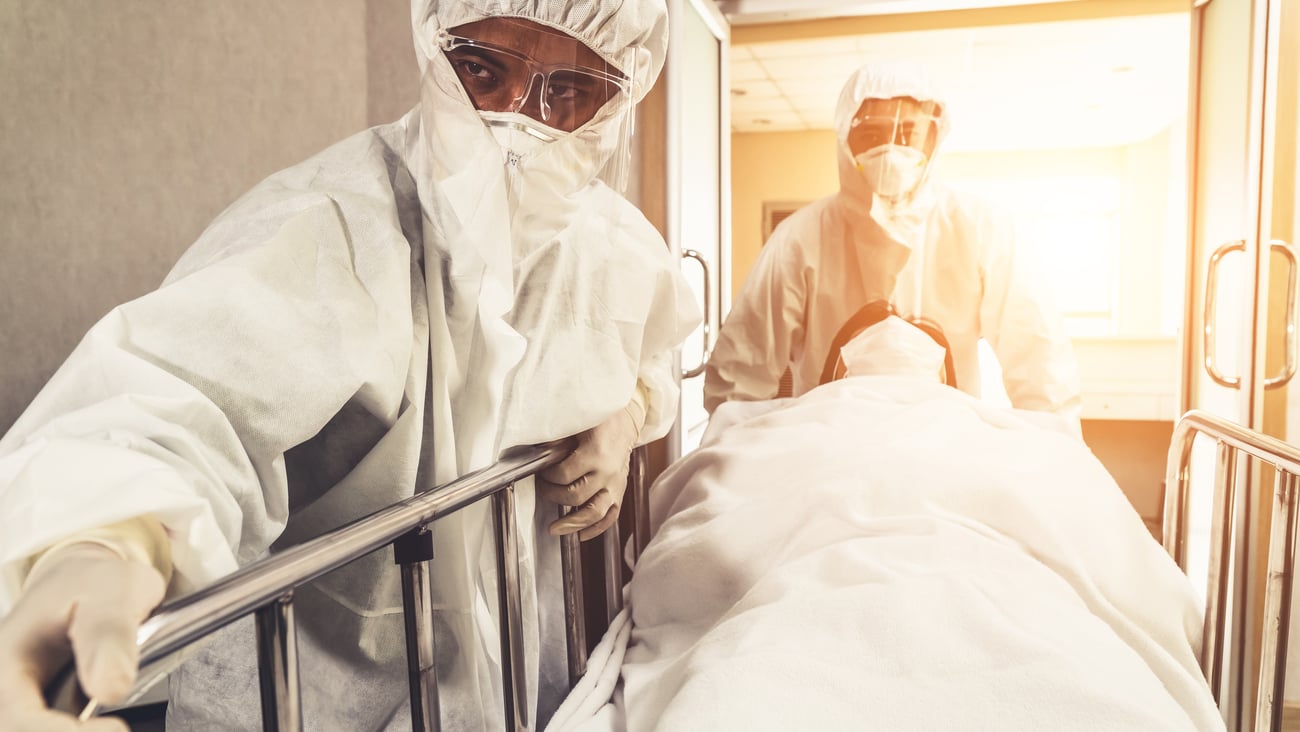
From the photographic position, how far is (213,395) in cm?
64

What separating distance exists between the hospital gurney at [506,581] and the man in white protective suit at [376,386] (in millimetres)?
33

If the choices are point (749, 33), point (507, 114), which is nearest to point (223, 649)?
point (507, 114)

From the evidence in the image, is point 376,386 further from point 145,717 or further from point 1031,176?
point 1031,176

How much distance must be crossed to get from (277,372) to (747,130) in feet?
20.5

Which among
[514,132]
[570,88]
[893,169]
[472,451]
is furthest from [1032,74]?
[472,451]

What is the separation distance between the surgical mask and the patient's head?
5.64 feet

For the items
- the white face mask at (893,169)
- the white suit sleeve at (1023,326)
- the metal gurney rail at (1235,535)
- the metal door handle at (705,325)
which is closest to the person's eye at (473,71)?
the metal gurney rail at (1235,535)

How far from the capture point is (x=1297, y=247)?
214cm

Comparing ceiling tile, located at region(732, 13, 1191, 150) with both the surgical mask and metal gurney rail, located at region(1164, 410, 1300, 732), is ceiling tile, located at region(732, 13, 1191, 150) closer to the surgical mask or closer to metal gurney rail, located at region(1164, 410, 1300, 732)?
metal gurney rail, located at region(1164, 410, 1300, 732)

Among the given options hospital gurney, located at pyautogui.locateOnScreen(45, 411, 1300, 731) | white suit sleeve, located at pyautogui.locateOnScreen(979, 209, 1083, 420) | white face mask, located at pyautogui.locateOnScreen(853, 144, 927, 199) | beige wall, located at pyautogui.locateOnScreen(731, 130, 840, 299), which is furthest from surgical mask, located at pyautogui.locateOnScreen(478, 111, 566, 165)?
beige wall, located at pyautogui.locateOnScreen(731, 130, 840, 299)

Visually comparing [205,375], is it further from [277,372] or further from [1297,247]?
[1297,247]

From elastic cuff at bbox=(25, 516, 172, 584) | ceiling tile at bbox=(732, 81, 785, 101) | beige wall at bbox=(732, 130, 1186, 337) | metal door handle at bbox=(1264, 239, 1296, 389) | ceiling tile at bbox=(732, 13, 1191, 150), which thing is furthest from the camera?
beige wall at bbox=(732, 130, 1186, 337)

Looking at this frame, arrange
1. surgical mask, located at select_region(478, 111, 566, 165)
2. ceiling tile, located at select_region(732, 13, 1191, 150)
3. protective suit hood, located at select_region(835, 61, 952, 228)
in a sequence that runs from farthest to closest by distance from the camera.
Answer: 1. ceiling tile, located at select_region(732, 13, 1191, 150)
2. protective suit hood, located at select_region(835, 61, 952, 228)
3. surgical mask, located at select_region(478, 111, 566, 165)

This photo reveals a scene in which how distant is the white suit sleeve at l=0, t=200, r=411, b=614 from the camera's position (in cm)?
47
